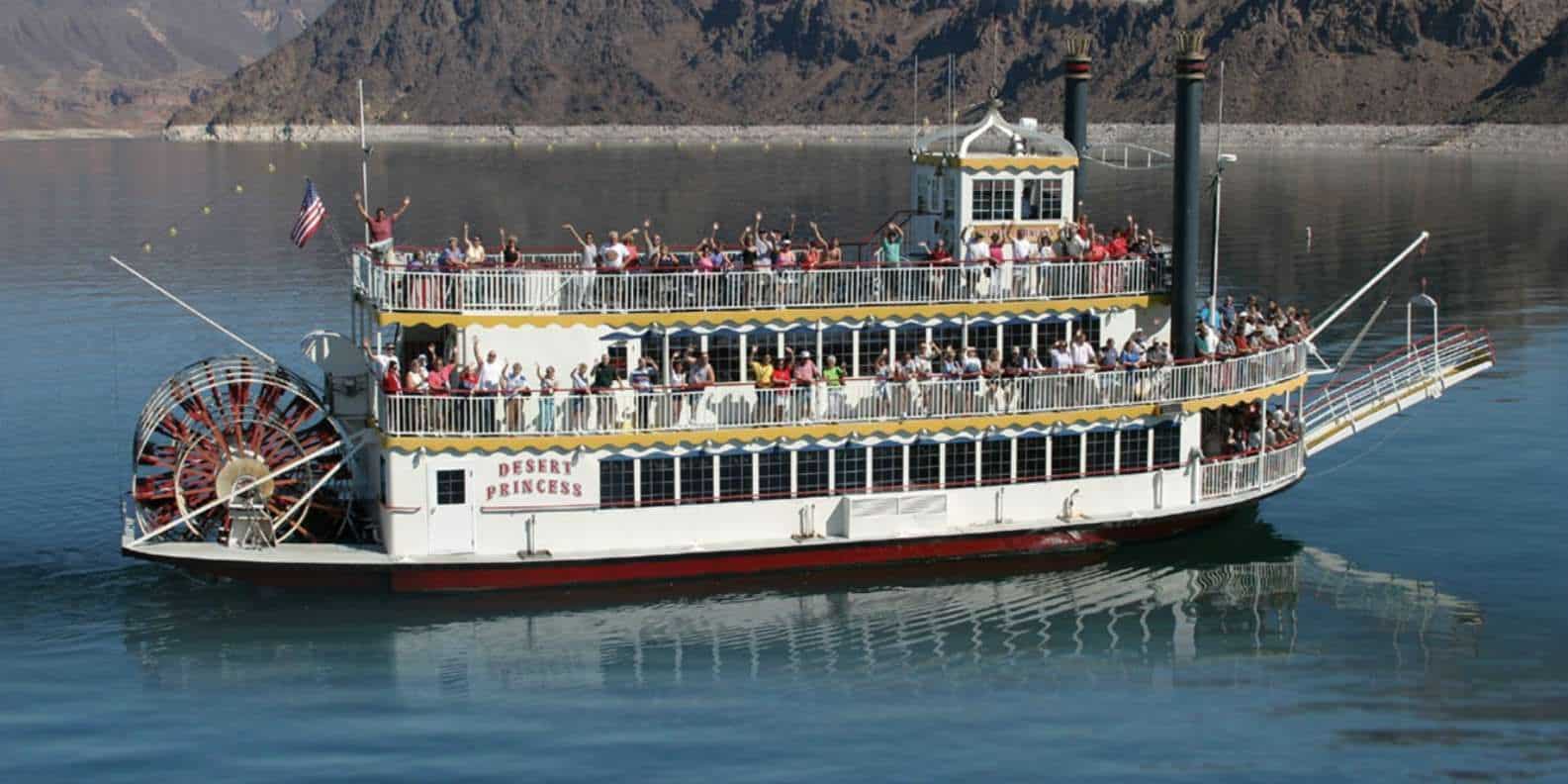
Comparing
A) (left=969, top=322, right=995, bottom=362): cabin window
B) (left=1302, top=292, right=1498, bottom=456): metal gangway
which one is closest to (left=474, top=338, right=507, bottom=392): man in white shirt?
(left=969, top=322, right=995, bottom=362): cabin window

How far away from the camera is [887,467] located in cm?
3186

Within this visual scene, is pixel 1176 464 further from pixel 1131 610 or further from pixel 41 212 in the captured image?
pixel 41 212

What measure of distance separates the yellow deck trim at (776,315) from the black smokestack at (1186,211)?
704 mm

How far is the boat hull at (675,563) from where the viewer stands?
30.1 metres

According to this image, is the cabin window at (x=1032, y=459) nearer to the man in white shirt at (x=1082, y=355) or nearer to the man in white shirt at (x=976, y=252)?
the man in white shirt at (x=1082, y=355)

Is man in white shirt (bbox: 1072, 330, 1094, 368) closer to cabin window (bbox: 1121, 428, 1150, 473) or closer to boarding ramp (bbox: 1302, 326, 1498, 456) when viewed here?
cabin window (bbox: 1121, 428, 1150, 473)

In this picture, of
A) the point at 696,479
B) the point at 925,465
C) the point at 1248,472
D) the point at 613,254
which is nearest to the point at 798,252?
the point at 613,254

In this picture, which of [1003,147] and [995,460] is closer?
[995,460]

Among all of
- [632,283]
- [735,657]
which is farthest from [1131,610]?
[632,283]

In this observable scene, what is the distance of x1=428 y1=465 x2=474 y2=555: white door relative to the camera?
97.9ft

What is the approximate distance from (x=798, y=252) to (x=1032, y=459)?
570 centimetres

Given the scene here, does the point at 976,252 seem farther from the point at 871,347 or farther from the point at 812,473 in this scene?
the point at 812,473

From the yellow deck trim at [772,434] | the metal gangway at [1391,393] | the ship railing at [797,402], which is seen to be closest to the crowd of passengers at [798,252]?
the ship railing at [797,402]

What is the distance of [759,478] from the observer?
1229 inches
